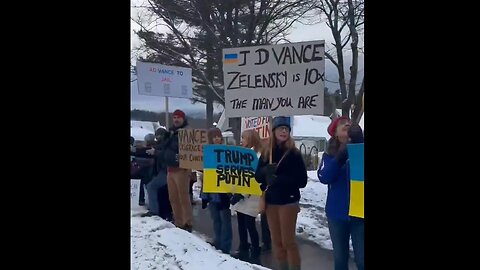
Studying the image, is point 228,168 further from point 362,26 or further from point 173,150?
point 362,26

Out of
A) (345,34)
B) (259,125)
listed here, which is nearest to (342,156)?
(259,125)

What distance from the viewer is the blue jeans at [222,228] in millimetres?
3122

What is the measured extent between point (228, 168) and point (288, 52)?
0.65 meters

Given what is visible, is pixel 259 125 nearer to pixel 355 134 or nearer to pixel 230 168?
pixel 230 168

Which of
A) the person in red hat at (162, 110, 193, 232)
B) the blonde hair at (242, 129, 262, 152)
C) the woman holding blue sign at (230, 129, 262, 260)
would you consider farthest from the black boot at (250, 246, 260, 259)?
the blonde hair at (242, 129, 262, 152)

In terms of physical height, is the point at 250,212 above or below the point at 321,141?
below

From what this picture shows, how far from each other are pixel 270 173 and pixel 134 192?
0.78 m

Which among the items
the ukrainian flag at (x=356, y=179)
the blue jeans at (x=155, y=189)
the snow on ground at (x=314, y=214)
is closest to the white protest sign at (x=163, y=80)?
the blue jeans at (x=155, y=189)

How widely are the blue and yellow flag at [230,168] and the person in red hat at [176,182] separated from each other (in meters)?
0.14

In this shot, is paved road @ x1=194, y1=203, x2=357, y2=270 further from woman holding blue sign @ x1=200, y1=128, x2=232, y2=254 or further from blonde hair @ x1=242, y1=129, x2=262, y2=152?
blonde hair @ x1=242, y1=129, x2=262, y2=152

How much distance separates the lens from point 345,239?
9.23 ft

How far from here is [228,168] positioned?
3057mm
